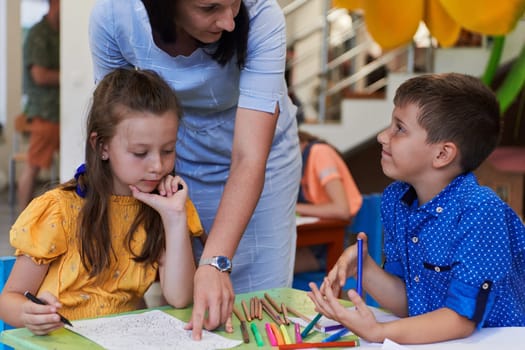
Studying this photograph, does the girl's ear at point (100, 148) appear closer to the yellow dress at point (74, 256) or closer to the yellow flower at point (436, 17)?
the yellow dress at point (74, 256)

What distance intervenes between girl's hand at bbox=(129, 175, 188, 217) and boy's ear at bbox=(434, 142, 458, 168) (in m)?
0.47

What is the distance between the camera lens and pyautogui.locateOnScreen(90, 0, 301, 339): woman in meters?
1.53

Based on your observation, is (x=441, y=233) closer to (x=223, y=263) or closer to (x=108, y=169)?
(x=223, y=263)

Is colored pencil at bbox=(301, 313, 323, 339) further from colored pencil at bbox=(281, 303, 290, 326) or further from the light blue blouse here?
the light blue blouse

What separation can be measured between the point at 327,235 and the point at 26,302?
5.95 ft

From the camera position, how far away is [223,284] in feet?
4.59

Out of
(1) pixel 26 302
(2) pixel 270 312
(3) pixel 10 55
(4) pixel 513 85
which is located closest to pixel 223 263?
(2) pixel 270 312

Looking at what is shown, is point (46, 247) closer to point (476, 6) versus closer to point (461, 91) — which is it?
point (461, 91)

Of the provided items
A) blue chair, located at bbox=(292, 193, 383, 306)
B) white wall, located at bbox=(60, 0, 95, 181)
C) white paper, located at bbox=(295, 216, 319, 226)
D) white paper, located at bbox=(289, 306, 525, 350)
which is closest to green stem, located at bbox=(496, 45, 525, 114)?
blue chair, located at bbox=(292, 193, 383, 306)

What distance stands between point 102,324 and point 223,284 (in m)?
0.21

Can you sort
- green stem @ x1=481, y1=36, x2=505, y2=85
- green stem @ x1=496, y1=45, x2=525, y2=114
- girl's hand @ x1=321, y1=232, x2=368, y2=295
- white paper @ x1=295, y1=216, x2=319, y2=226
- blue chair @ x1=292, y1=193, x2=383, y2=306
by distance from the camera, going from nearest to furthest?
girl's hand @ x1=321, y1=232, x2=368, y2=295, green stem @ x1=496, y1=45, x2=525, y2=114, green stem @ x1=481, y1=36, x2=505, y2=85, white paper @ x1=295, y1=216, x2=319, y2=226, blue chair @ x1=292, y1=193, x2=383, y2=306

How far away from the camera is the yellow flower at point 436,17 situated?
2.20m

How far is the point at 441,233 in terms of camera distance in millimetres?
1394

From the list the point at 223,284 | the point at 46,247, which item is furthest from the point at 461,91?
the point at 46,247
